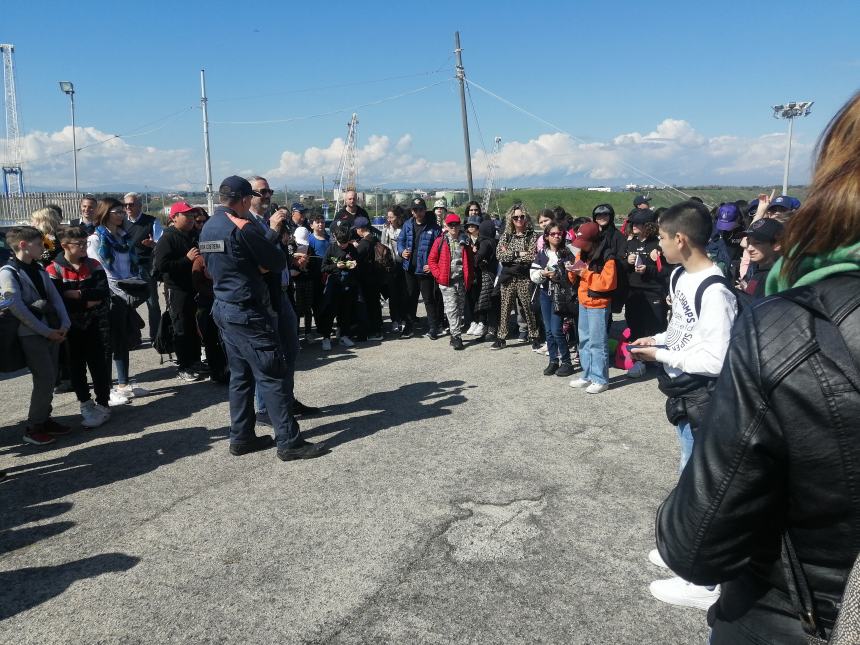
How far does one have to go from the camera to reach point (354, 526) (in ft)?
12.6

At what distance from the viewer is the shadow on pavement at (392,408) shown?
556cm

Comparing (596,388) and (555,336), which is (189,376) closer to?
(555,336)

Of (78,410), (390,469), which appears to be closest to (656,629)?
(390,469)

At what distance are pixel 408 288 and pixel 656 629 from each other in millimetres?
7427

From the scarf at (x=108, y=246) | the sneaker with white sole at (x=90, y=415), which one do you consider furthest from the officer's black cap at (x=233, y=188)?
the scarf at (x=108, y=246)

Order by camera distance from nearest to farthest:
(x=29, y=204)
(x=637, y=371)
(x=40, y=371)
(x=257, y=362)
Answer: (x=257, y=362), (x=40, y=371), (x=637, y=371), (x=29, y=204)

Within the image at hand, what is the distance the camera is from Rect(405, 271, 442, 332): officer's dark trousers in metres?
9.34

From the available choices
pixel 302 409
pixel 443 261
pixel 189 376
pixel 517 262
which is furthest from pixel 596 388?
pixel 189 376

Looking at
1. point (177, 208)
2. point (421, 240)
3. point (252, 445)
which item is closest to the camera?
point (252, 445)

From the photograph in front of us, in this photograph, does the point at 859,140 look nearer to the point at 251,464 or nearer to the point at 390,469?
the point at 390,469

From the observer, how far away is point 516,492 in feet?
13.9

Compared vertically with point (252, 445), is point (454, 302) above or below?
above

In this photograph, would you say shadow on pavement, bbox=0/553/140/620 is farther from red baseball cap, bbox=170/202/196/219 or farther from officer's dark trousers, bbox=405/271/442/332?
officer's dark trousers, bbox=405/271/442/332

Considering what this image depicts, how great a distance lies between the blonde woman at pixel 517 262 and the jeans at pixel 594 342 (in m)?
1.79
